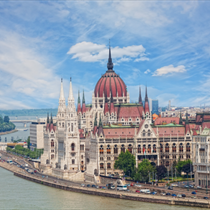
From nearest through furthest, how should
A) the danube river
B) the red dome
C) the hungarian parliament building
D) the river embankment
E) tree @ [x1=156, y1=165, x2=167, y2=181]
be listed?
the river embankment < the danube river < tree @ [x1=156, y1=165, x2=167, y2=181] < the hungarian parliament building < the red dome

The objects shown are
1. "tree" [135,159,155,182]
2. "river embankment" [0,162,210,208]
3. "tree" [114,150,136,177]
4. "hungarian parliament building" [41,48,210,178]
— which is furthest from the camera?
"hungarian parliament building" [41,48,210,178]

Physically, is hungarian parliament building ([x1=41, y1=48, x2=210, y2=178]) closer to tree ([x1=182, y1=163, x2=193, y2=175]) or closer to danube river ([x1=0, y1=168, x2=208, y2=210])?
tree ([x1=182, y1=163, x2=193, y2=175])

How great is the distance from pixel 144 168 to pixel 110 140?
17.4 meters

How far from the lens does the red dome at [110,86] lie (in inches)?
7205

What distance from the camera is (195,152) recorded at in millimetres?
125250

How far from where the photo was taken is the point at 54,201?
123 metres

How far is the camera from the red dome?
183m

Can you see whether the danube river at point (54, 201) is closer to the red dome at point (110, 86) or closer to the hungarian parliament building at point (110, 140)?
the hungarian parliament building at point (110, 140)

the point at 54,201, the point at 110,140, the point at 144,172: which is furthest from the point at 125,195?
the point at 110,140

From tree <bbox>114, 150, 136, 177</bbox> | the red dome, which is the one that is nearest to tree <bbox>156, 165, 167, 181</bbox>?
tree <bbox>114, 150, 136, 177</bbox>

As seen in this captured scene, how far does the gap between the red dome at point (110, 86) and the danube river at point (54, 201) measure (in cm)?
4873

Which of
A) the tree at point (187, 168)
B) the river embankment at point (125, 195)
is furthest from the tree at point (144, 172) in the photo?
the river embankment at point (125, 195)

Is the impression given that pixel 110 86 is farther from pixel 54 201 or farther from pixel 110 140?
pixel 54 201

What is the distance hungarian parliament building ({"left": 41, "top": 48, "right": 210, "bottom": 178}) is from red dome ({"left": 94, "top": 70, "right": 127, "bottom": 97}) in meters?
2.61
